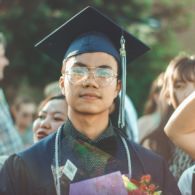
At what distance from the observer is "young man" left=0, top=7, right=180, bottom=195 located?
4797 millimetres

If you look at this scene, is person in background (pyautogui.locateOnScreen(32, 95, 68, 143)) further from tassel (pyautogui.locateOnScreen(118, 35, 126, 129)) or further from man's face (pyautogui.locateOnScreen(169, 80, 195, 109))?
tassel (pyautogui.locateOnScreen(118, 35, 126, 129))

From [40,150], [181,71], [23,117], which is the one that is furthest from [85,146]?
[23,117]

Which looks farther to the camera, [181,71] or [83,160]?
[181,71]

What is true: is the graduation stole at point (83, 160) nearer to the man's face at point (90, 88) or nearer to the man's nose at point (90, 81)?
the man's face at point (90, 88)

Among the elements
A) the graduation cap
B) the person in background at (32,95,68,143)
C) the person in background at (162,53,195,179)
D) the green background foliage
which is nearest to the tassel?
the graduation cap

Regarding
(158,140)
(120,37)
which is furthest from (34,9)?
(120,37)

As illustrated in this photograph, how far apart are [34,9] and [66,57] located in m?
12.8

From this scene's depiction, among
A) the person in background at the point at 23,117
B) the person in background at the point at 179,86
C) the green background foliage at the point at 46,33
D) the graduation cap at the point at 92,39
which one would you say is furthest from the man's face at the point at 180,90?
the green background foliage at the point at 46,33

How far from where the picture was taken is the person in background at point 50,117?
20.4 ft

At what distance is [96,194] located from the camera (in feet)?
15.7

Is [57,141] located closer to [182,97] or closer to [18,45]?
[182,97]

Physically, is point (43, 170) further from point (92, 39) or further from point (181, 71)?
point (181, 71)

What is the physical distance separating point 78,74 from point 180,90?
1789 mm

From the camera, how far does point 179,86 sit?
6.57 m
